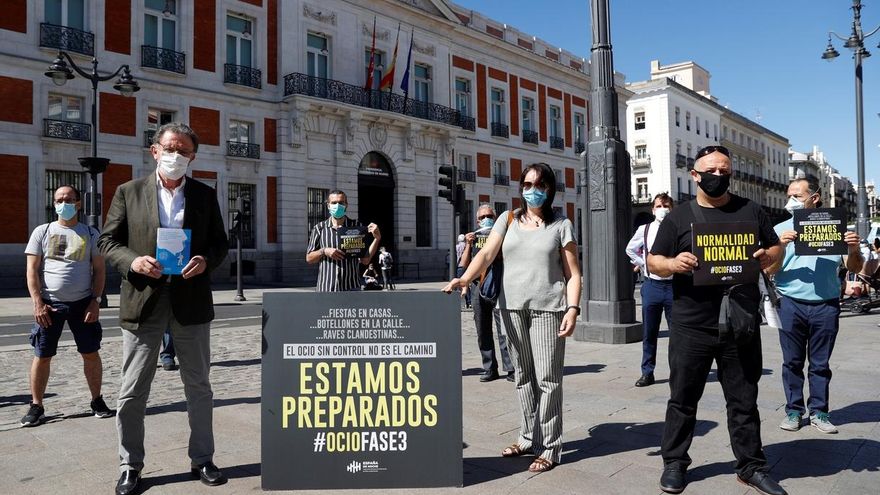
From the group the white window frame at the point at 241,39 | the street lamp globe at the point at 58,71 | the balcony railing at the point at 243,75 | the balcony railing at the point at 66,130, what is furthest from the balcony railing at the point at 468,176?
the street lamp globe at the point at 58,71

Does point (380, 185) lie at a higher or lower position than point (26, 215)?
higher

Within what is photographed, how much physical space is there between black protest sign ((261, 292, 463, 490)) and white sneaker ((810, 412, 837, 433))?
2875 millimetres

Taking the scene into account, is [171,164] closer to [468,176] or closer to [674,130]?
[468,176]

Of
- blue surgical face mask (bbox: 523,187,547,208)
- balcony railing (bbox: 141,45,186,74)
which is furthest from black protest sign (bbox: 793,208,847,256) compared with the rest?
balcony railing (bbox: 141,45,186,74)

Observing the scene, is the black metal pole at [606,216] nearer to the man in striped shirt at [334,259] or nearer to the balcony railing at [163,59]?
the man in striped shirt at [334,259]

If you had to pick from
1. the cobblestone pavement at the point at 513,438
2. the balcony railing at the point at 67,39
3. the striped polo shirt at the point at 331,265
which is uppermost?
the balcony railing at the point at 67,39

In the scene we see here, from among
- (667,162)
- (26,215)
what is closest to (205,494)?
(26,215)

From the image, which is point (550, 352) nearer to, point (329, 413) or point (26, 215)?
point (329, 413)

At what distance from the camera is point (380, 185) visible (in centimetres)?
2956

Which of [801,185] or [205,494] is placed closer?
[205,494]

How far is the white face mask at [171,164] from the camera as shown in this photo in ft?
12.3

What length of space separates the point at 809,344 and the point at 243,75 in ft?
78.7

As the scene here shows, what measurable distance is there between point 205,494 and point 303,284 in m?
21.9

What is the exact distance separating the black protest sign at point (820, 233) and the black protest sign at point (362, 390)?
110 inches
